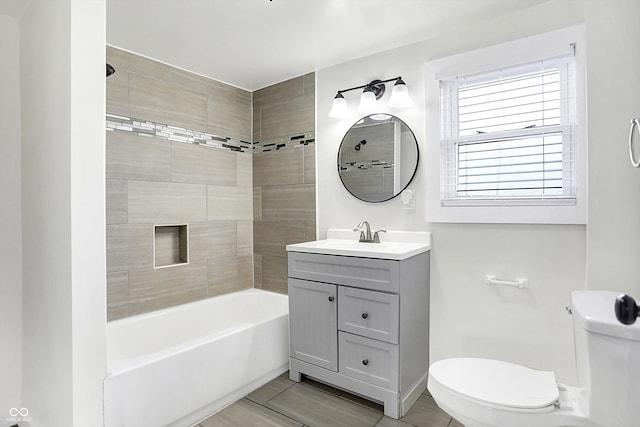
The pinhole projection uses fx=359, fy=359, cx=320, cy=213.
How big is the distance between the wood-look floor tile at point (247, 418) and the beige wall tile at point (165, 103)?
207 centimetres

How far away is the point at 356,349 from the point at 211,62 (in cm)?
233

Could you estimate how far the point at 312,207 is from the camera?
9.88 ft

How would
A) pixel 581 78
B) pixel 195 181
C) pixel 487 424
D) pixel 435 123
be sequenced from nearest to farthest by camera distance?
pixel 487 424
pixel 581 78
pixel 435 123
pixel 195 181

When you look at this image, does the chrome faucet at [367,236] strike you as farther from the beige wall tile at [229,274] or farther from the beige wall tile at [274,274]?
the beige wall tile at [229,274]

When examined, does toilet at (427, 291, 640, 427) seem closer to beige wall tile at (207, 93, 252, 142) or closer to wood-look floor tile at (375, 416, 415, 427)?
wood-look floor tile at (375, 416, 415, 427)

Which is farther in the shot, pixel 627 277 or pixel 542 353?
pixel 542 353

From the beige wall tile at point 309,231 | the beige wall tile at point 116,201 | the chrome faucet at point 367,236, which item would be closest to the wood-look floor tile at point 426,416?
the chrome faucet at point 367,236

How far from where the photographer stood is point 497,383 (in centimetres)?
156

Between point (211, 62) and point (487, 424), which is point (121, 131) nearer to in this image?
point (211, 62)

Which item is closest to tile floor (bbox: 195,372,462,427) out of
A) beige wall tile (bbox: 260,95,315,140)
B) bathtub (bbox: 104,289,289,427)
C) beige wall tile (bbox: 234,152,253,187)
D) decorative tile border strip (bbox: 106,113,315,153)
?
bathtub (bbox: 104,289,289,427)

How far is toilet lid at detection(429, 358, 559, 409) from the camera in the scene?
1.42 m

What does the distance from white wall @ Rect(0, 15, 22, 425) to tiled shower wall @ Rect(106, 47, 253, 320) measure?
1.56 feet

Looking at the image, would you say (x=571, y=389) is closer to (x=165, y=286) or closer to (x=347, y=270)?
(x=347, y=270)

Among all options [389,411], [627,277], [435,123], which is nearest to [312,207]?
[435,123]
